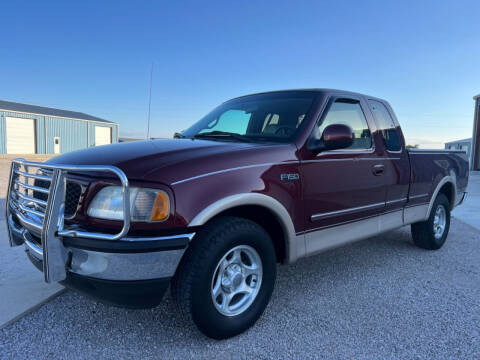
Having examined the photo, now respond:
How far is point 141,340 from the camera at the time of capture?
2.45m

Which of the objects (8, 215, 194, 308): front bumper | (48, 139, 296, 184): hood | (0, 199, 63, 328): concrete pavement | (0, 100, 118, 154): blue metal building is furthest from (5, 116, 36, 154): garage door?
(8, 215, 194, 308): front bumper

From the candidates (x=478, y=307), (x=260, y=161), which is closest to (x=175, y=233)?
(x=260, y=161)

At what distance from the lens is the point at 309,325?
268cm

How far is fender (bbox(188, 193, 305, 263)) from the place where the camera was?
2.17 m

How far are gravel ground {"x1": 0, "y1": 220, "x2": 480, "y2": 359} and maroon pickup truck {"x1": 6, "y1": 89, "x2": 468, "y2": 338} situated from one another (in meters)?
0.25

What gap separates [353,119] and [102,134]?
1541 inches

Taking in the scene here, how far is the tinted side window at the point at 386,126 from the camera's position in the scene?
391 centimetres

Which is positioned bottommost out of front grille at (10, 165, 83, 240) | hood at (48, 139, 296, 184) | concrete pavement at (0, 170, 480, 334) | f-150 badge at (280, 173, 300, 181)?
concrete pavement at (0, 170, 480, 334)

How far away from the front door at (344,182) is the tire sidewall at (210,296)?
49cm

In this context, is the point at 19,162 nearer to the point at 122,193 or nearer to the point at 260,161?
the point at 122,193

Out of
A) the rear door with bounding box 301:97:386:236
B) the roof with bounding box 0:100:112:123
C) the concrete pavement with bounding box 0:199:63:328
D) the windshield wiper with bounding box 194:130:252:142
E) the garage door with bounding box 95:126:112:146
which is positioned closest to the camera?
the concrete pavement with bounding box 0:199:63:328

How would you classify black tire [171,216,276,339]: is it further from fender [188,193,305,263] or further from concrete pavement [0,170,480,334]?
concrete pavement [0,170,480,334]

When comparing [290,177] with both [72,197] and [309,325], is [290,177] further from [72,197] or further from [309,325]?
[72,197]

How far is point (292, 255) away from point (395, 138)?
2.20m
